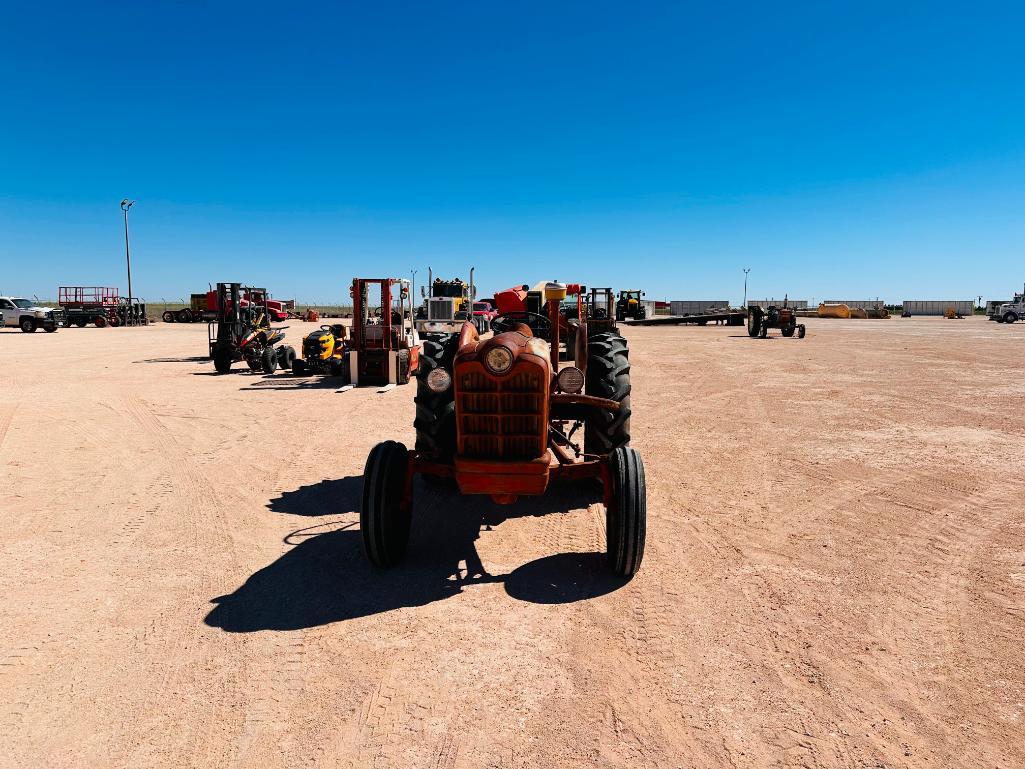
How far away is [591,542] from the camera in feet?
17.3

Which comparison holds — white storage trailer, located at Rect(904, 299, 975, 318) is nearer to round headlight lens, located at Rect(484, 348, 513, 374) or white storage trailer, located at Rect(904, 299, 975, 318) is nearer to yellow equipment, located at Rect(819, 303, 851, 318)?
yellow equipment, located at Rect(819, 303, 851, 318)

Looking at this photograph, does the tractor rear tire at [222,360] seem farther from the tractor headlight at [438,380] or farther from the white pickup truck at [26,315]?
the white pickup truck at [26,315]

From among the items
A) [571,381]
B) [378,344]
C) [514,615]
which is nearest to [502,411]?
[571,381]

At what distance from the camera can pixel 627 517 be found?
4379 mm

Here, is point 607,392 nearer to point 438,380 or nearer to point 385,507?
point 438,380

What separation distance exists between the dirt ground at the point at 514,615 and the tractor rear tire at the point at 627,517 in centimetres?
Answer: 19

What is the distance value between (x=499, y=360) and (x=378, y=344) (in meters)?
10.8

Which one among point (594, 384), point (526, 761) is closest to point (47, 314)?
point (594, 384)

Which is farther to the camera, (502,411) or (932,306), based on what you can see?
(932,306)

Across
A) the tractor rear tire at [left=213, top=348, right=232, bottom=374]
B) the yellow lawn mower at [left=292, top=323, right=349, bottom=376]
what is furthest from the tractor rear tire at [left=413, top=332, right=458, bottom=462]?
the tractor rear tire at [left=213, top=348, right=232, bottom=374]

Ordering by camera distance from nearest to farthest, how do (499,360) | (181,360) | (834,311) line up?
(499,360) < (181,360) < (834,311)

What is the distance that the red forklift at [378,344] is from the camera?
14.3 metres

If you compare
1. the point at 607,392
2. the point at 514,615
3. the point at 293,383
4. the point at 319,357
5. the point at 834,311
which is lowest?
the point at 514,615

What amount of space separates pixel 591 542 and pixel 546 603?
3.67ft
